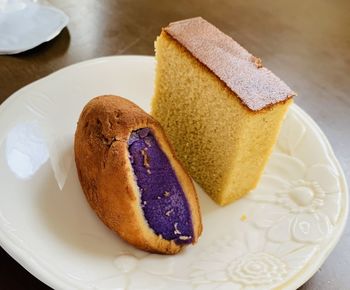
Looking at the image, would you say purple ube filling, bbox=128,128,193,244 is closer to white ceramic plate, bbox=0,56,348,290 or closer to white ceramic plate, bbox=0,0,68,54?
white ceramic plate, bbox=0,56,348,290

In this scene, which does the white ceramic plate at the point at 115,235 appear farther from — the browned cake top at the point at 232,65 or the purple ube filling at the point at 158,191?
the browned cake top at the point at 232,65

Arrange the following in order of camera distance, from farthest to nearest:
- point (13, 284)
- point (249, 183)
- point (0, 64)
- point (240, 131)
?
point (0, 64) → point (249, 183) → point (240, 131) → point (13, 284)

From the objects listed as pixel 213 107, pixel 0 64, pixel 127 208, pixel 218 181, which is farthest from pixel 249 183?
pixel 0 64

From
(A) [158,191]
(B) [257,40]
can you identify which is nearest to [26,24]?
(B) [257,40]

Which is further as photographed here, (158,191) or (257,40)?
(257,40)

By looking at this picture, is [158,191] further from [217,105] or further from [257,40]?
[257,40]

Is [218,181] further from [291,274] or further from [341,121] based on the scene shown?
[341,121]

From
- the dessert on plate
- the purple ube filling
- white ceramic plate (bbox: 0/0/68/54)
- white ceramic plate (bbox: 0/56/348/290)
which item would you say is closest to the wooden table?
white ceramic plate (bbox: 0/0/68/54)
